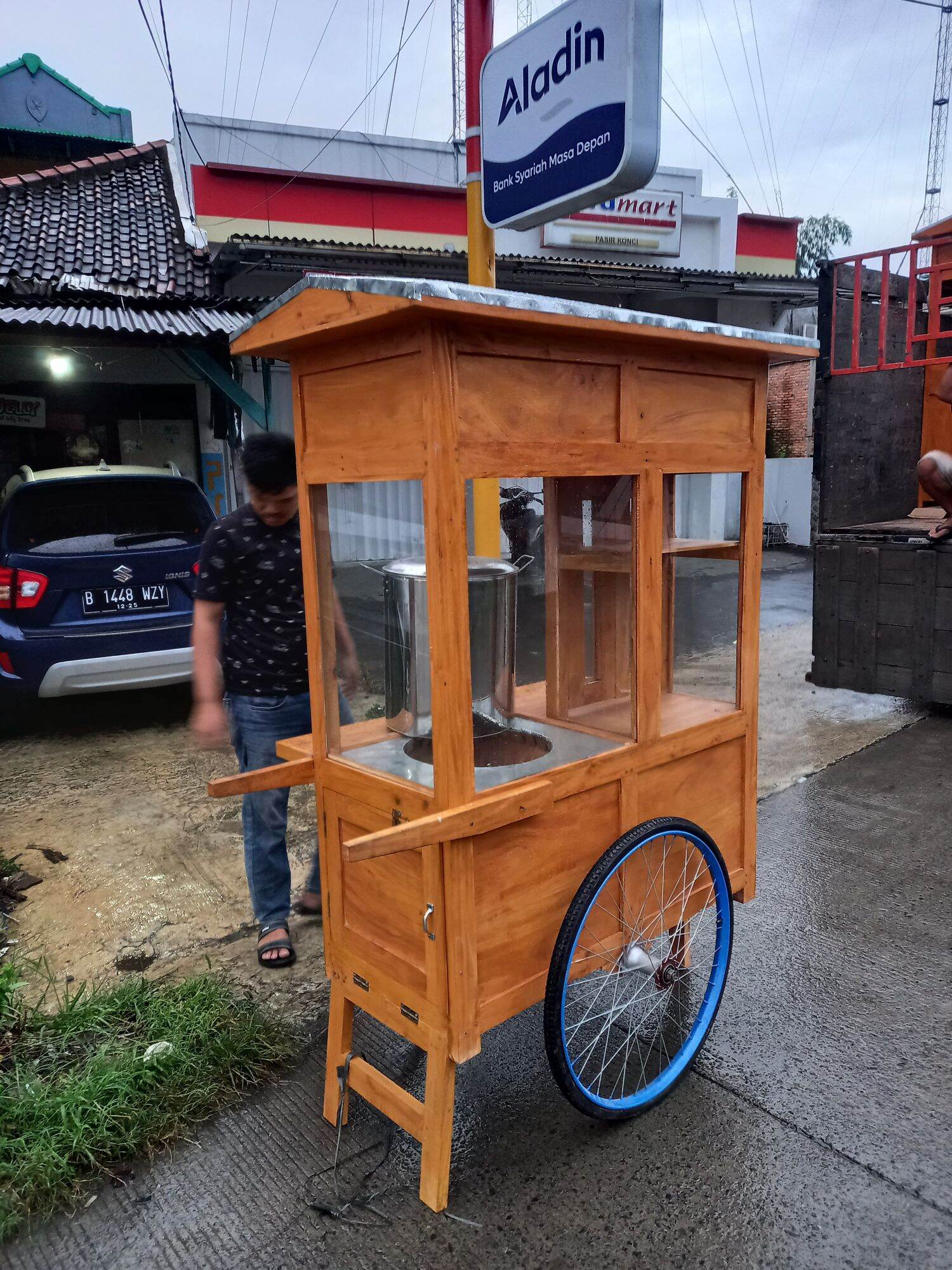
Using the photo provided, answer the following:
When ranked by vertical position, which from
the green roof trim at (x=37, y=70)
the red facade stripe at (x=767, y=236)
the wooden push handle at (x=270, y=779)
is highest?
the green roof trim at (x=37, y=70)

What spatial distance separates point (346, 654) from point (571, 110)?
237cm

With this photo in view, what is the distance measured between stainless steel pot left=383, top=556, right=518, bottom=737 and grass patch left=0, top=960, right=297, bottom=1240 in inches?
44.0

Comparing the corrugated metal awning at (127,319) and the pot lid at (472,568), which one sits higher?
the corrugated metal awning at (127,319)

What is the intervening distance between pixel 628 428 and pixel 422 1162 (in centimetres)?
191

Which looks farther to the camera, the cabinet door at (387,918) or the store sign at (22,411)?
the store sign at (22,411)

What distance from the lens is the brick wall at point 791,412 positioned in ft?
60.8

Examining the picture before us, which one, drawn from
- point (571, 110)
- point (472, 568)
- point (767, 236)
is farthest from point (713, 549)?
point (767, 236)

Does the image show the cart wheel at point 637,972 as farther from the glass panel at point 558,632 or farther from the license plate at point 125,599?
the license plate at point 125,599

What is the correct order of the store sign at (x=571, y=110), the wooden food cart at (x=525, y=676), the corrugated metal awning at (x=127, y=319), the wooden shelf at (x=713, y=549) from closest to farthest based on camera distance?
1. the wooden food cart at (x=525, y=676)
2. the wooden shelf at (x=713, y=549)
3. the store sign at (x=571, y=110)
4. the corrugated metal awning at (x=127, y=319)

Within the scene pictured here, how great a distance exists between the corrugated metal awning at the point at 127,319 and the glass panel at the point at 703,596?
503 centimetres

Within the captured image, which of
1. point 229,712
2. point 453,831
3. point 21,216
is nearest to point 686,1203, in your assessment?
point 453,831

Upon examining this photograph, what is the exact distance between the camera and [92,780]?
16.5ft

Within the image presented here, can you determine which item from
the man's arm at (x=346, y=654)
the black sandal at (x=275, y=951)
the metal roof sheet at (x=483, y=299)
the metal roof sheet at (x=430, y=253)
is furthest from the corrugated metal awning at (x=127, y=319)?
the metal roof sheet at (x=483, y=299)

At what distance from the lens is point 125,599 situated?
5.56 metres
